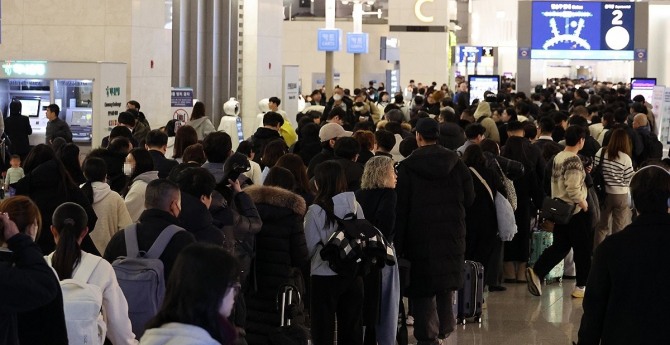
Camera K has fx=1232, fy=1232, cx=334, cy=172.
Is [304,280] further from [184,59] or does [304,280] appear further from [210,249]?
[184,59]

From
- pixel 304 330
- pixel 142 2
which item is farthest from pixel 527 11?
pixel 304 330

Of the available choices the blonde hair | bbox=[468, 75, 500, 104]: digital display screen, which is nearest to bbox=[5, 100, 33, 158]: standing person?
the blonde hair

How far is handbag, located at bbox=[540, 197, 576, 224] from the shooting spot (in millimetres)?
10375

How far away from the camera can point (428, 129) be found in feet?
26.5

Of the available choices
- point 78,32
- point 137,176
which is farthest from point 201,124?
point 137,176

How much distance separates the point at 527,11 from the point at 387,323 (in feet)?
58.6

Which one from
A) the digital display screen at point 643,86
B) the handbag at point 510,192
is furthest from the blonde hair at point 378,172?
the digital display screen at point 643,86

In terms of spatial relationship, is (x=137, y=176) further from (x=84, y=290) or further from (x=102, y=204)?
(x=84, y=290)

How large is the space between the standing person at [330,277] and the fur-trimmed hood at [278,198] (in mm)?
198

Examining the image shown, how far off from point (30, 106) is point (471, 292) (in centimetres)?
751

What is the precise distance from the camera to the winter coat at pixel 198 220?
237 inches

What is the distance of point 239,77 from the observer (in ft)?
78.0

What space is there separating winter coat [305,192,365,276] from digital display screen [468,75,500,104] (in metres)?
21.4

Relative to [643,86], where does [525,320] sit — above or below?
below
